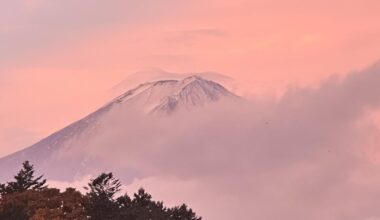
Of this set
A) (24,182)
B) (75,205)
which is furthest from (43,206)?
(24,182)

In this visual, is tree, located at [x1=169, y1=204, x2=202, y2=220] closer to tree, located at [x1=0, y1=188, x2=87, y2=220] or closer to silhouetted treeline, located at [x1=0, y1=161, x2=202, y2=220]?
silhouetted treeline, located at [x1=0, y1=161, x2=202, y2=220]

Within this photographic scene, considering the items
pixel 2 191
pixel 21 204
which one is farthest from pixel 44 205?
pixel 2 191

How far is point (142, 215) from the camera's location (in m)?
72.2

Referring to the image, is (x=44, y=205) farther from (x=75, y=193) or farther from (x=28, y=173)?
(x=28, y=173)

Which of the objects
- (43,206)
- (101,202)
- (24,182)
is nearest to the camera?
(101,202)

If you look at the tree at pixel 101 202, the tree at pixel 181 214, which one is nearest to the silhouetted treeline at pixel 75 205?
the tree at pixel 101 202

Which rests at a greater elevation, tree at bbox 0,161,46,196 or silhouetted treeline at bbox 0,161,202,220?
tree at bbox 0,161,46,196

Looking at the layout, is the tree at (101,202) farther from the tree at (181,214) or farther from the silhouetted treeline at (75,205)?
the tree at (181,214)

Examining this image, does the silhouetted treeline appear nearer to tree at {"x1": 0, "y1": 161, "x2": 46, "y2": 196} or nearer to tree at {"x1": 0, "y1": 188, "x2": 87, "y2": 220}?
tree at {"x1": 0, "y1": 188, "x2": 87, "y2": 220}

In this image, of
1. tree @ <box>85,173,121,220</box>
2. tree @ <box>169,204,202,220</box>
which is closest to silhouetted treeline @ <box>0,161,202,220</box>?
tree @ <box>85,173,121,220</box>

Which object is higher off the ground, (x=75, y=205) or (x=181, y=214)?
(x=181, y=214)

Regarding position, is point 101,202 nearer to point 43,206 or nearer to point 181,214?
point 43,206

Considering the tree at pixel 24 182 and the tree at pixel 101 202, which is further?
the tree at pixel 24 182

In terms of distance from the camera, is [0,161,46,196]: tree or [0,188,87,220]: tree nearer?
A: [0,188,87,220]: tree
